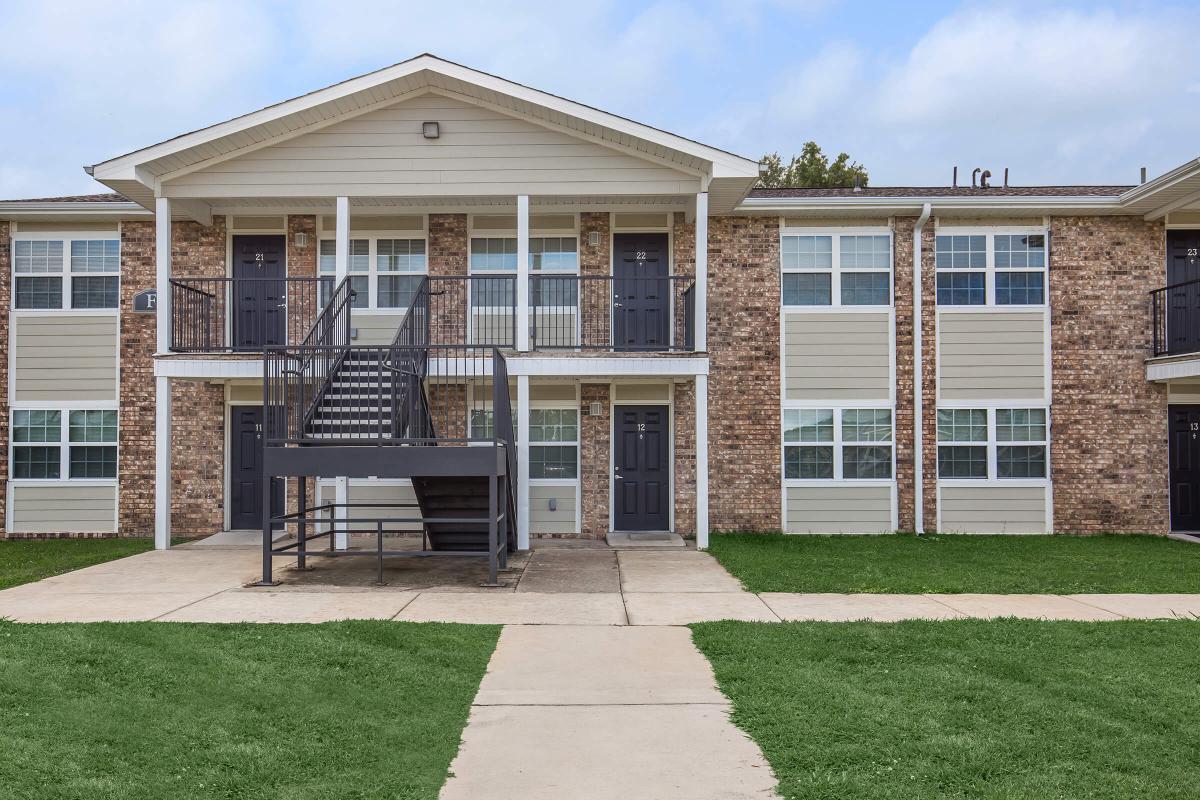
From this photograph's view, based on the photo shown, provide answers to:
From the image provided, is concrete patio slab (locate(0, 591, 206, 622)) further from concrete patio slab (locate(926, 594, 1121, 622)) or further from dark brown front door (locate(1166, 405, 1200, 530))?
dark brown front door (locate(1166, 405, 1200, 530))

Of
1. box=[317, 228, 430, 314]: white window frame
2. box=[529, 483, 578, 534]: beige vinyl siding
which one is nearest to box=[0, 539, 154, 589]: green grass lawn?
box=[317, 228, 430, 314]: white window frame

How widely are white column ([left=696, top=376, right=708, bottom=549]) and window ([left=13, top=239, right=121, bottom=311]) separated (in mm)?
9639

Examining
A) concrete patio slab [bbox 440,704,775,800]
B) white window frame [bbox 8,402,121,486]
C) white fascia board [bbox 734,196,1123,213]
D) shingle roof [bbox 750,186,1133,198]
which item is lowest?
concrete patio slab [bbox 440,704,775,800]

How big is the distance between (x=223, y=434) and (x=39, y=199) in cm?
515

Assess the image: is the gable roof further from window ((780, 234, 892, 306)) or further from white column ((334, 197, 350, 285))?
window ((780, 234, 892, 306))

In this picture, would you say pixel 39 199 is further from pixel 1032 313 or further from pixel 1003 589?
pixel 1032 313

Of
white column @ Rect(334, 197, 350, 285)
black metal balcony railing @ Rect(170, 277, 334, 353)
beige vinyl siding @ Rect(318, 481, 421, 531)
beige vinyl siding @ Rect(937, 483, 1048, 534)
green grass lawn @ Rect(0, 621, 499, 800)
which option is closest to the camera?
green grass lawn @ Rect(0, 621, 499, 800)

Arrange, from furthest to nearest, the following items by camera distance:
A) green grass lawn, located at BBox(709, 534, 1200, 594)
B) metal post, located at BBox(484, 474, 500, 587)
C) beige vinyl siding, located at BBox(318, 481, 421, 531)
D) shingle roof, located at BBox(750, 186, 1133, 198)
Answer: shingle roof, located at BBox(750, 186, 1133, 198), beige vinyl siding, located at BBox(318, 481, 421, 531), metal post, located at BBox(484, 474, 500, 587), green grass lawn, located at BBox(709, 534, 1200, 594)

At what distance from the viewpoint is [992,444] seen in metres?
14.5

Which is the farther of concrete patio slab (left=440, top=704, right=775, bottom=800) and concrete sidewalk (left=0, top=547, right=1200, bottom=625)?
concrete sidewalk (left=0, top=547, right=1200, bottom=625)

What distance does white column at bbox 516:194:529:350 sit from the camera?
1245 cm

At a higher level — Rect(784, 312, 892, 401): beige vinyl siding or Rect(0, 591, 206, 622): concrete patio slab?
Rect(784, 312, 892, 401): beige vinyl siding

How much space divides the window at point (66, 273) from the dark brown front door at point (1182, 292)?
1715 cm

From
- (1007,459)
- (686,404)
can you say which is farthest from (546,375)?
(1007,459)
